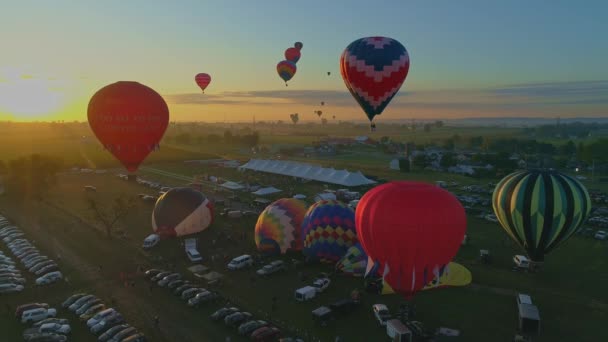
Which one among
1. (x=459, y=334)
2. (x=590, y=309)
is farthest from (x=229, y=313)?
(x=590, y=309)

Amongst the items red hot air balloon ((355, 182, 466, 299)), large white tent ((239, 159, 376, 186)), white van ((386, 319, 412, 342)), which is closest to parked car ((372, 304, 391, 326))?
white van ((386, 319, 412, 342))

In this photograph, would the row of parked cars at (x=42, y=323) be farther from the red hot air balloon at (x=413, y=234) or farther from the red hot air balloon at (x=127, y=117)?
the red hot air balloon at (x=413, y=234)

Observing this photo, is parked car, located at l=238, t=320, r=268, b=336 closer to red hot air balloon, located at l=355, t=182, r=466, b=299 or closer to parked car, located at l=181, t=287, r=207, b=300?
parked car, located at l=181, t=287, r=207, b=300

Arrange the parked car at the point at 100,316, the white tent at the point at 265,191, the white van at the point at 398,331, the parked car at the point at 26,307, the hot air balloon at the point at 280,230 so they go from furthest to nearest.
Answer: the white tent at the point at 265,191
the hot air balloon at the point at 280,230
the parked car at the point at 26,307
the parked car at the point at 100,316
the white van at the point at 398,331

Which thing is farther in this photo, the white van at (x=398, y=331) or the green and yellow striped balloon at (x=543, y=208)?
the green and yellow striped balloon at (x=543, y=208)

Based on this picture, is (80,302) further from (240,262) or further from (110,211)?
(110,211)

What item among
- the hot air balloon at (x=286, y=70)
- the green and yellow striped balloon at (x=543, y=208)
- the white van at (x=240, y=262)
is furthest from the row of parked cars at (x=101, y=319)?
the hot air balloon at (x=286, y=70)
